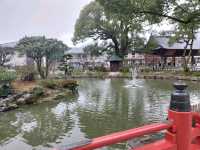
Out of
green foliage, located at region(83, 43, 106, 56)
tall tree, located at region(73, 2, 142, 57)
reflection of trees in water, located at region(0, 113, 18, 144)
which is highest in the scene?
tall tree, located at region(73, 2, 142, 57)

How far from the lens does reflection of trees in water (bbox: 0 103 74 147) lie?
23.7 ft

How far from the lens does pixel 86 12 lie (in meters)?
40.6

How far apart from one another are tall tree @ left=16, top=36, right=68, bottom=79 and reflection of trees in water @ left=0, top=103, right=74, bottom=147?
11871mm

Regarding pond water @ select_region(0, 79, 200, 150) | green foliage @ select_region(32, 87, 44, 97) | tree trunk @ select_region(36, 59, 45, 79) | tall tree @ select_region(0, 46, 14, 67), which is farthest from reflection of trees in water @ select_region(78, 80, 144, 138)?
tall tree @ select_region(0, 46, 14, 67)

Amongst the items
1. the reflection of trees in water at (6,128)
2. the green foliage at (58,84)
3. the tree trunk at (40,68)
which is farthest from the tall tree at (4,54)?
the reflection of trees in water at (6,128)

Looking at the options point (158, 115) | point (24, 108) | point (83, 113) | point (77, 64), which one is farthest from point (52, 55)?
point (77, 64)

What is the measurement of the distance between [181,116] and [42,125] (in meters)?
6.65

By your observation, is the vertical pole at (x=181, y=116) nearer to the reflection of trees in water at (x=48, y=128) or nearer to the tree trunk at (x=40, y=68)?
the reflection of trees in water at (x=48, y=128)

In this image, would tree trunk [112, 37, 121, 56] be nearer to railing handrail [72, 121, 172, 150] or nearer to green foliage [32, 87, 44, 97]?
green foliage [32, 87, 44, 97]

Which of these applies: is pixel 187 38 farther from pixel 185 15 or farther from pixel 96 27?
pixel 185 15

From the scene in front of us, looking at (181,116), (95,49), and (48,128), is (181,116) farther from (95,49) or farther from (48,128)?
(95,49)

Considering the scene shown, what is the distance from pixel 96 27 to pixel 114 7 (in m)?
31.2

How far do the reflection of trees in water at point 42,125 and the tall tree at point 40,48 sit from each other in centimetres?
1187

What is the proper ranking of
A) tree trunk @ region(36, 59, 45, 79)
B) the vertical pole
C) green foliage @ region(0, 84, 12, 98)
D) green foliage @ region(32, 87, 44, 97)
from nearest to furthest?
the vertical pole
green foliage @ region(0, 84, 12, 98)
green foliage @ region(32, 87, 44, 97)
tree trunk @ region(36, 59, 45, 79)
